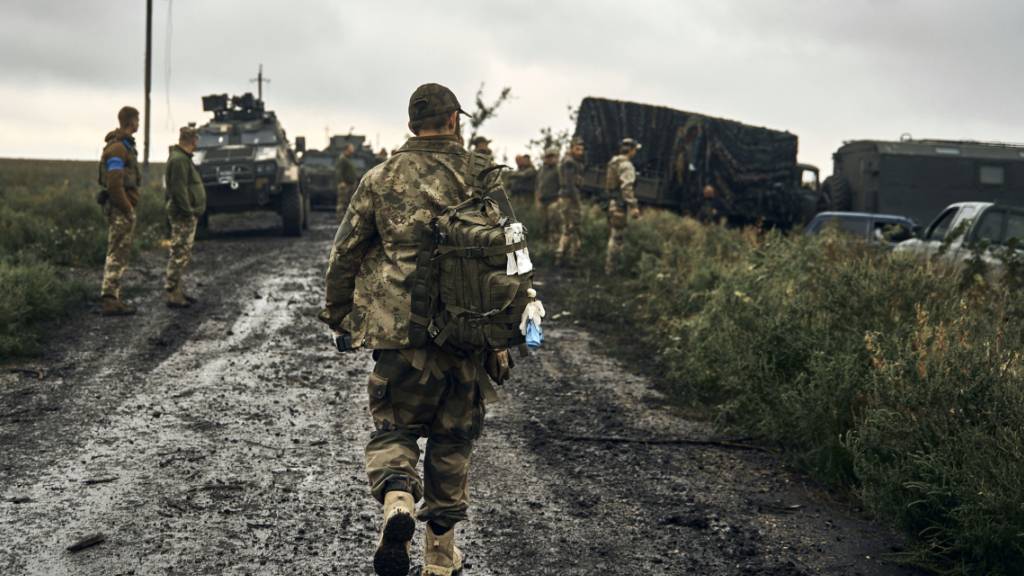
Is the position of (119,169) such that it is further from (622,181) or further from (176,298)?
(622,181)

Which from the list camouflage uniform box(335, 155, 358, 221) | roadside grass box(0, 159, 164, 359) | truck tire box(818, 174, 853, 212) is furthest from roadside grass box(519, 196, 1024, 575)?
truck tire box(818, 174, 853, 212)

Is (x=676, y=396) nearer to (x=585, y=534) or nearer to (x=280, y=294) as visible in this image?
(x=585, y=534)

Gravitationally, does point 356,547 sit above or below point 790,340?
below

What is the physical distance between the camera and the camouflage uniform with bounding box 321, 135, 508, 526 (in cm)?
353

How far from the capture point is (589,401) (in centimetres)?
685

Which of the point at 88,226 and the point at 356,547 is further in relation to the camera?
the point at 88,226

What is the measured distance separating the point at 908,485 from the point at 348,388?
3956mm

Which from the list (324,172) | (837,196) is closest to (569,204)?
(837,196)

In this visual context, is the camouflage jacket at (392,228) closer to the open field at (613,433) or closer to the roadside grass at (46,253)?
the open field at (613,433)

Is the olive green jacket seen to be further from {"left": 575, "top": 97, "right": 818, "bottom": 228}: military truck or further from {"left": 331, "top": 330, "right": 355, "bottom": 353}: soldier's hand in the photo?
{"left": 575, "top": 97, "right": 818, "bottom": 228}: military truck

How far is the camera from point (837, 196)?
22.2 meters

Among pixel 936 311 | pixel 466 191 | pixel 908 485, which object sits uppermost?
pixel 466 191

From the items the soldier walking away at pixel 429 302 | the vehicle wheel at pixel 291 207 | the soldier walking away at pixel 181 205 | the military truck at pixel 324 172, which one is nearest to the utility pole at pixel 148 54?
the military truck at pixel 324 172

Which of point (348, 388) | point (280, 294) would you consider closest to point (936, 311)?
point (348, 388)
